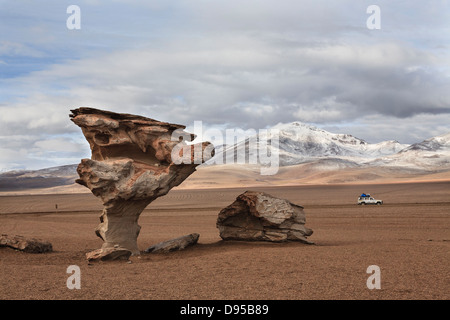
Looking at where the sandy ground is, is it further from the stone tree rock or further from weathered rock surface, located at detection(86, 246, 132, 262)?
the stone tree rock

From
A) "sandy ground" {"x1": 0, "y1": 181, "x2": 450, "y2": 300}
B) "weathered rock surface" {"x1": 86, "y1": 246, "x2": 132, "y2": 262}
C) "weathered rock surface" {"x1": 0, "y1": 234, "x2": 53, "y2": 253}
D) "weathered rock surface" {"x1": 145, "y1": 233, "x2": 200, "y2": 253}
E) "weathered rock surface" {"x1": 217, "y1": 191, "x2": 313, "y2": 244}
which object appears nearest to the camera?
"sandy ground" {"x1": 0, "y1": 181, "x2": 450, "y2": 300}

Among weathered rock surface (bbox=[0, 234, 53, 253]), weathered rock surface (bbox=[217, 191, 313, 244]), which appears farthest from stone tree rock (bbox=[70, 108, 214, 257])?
weathered rock surface (bbox=[217, 191, 313, 244])

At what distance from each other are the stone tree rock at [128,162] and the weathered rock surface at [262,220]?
2.83 meters

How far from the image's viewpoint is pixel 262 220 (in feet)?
61.9

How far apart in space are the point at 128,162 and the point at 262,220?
5857 mm

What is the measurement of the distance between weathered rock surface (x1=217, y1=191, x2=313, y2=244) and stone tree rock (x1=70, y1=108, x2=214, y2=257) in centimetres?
283

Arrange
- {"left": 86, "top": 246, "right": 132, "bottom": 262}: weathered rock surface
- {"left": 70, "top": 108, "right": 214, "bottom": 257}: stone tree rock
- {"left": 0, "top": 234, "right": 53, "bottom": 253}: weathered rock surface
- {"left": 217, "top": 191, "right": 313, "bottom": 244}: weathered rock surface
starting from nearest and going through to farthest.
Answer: {"left": 86, "top": 246, "right": 132, "bottom": 262}: weathered rock surface
{"left": 70, "top": 108, "right": 214, "bottom": 257}: stone tree rock
{"left": 0, "top": 234, "right": 53, "bottom": 253}: weathered rock surface
{"left": 217, "top": 191, "right": 313, "bottom": 244}: weathered rock surface

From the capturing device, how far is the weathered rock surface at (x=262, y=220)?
1869cm

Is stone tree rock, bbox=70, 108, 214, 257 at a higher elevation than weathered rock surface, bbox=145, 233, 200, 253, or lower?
higher

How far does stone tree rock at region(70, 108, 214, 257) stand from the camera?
16.5 meters

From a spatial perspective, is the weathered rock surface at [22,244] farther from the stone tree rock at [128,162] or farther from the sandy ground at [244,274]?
the stone tree rock at [128,162]

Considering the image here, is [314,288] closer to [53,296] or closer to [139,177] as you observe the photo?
[53,296]

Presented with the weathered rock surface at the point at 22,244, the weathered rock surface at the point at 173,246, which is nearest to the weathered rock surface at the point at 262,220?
A: the weathered rock surface at the point at 173,246
